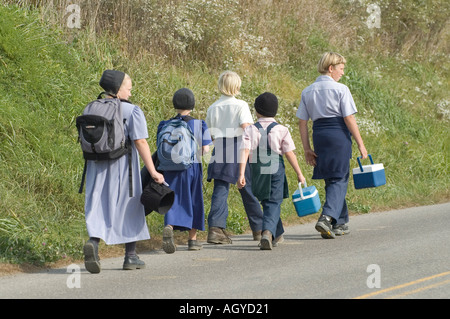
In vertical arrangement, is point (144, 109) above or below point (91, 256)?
above

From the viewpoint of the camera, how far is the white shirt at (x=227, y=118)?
9.53m

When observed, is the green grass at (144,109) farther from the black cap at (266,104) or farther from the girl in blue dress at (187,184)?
the black cap at (266,104)

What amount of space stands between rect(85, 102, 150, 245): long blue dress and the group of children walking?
0.01 meters

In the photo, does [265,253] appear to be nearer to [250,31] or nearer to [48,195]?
[48,195]

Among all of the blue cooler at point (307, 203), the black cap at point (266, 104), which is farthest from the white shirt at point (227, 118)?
the blue cooler at point (307, 203)

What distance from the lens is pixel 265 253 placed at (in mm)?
9070

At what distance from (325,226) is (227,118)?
5.32ft

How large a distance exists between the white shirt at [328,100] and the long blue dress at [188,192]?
54.4 inches

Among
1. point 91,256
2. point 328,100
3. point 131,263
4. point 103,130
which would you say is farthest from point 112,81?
point 328,100

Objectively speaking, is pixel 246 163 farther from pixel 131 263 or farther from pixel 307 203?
pixel 131 263

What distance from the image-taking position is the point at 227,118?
9570mm

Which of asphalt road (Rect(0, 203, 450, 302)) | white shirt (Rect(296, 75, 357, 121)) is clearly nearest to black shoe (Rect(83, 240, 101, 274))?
asphalt road (Rect(0, 203, 450, 302))

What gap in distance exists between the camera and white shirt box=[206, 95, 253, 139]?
9531 mm

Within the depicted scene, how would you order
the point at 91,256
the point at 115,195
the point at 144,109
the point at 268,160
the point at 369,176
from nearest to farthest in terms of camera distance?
the point at 91,256
the point at 115,195
the point at 268,160
the point at 369,176
the point at 144,109
